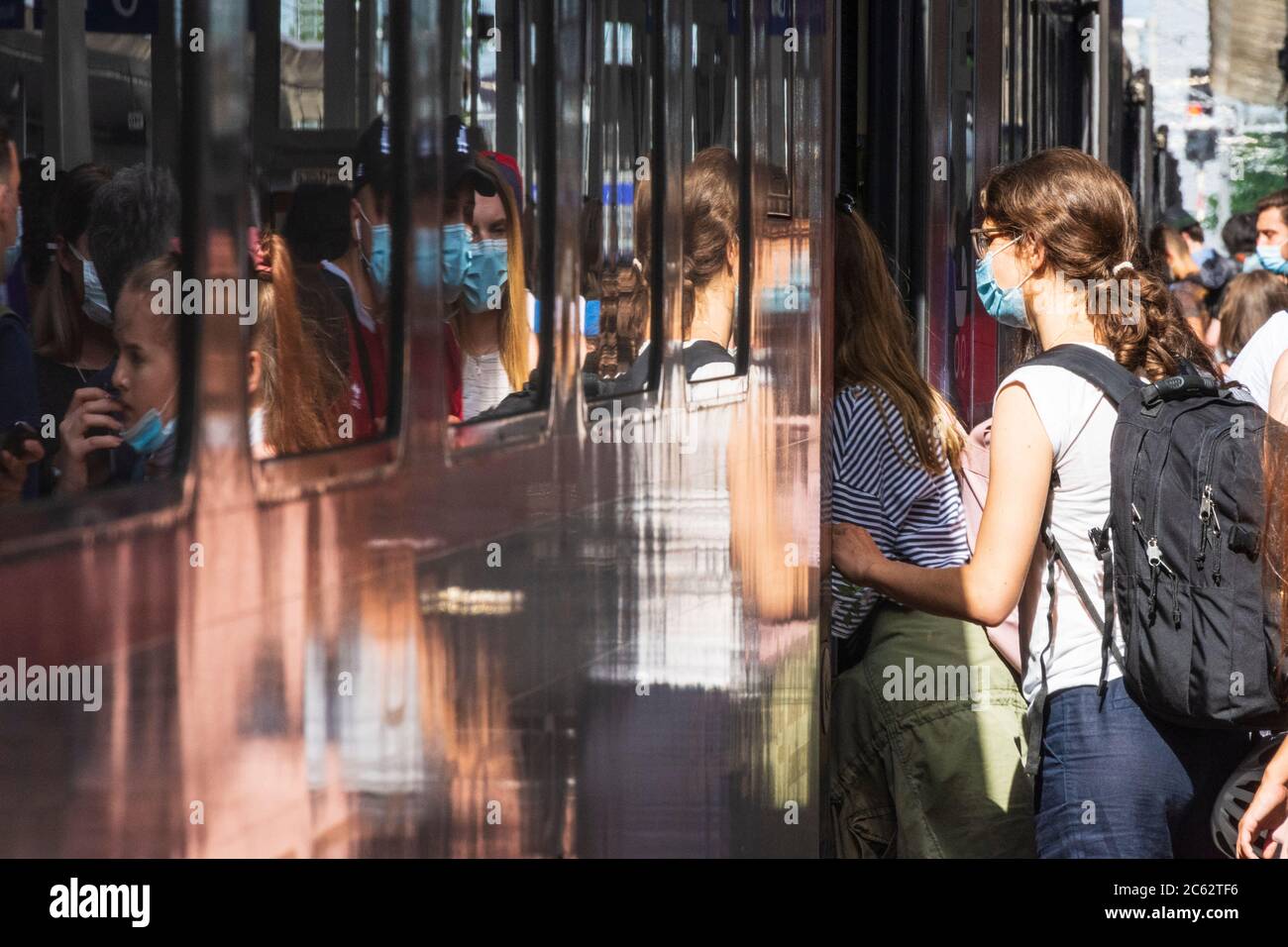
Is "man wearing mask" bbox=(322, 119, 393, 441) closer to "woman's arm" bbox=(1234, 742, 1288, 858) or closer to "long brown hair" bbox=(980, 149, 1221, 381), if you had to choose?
"long brown hair" bbox=(980, 149, 1221, 381)

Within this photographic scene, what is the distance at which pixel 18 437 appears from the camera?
1.48 meters

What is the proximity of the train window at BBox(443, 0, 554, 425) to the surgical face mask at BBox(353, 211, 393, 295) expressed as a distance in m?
0.09

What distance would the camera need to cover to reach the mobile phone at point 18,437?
146 cm

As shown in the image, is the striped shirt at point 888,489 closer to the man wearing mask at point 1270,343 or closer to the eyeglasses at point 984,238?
the eyeglasses at point 984,238

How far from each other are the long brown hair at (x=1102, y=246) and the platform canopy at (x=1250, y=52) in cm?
170

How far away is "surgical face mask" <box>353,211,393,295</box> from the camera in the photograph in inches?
67.9

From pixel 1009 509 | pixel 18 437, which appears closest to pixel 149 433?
pixel 18 437

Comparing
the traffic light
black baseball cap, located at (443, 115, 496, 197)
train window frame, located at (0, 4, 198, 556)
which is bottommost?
train window frame, located at (0, 4, 198, 556)

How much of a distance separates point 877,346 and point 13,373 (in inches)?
65.1

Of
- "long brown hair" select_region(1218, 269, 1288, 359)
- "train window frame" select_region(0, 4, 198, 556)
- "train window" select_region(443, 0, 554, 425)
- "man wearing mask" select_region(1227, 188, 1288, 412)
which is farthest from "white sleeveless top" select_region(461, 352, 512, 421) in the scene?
"long brown hair" select_region(1218, 269, 1288, 359)

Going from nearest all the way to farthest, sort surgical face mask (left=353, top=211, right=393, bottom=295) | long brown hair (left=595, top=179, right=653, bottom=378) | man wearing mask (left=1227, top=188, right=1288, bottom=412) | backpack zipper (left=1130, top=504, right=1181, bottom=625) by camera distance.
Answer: surgical face mask (left=353, top=211, right=393, bottom=295)
long brown hair (left=595, top=179, right=653, bottom=378)
backpack zipper (left=1130, top=504, right=1181, bottom=625)
man wearing mask (left=1227, top=188, right=1288, bottom=412)

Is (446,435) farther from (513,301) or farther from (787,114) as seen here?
(787,114)

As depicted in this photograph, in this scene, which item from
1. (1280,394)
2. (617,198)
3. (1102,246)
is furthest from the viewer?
(1280,394)
